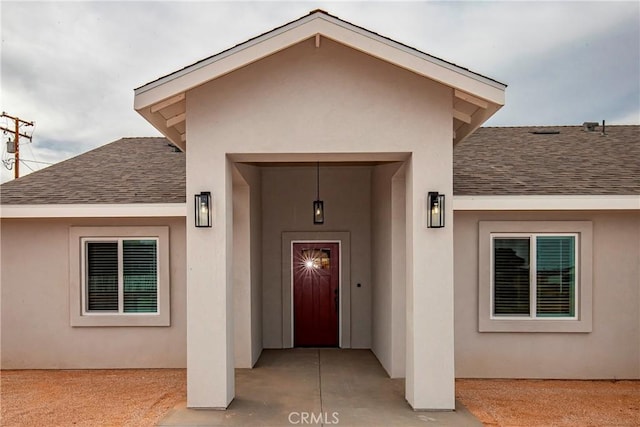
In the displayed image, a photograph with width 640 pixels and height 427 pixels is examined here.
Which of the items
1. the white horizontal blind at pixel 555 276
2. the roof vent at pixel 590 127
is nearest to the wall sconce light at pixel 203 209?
the white horizontal blind at pixel 555 276

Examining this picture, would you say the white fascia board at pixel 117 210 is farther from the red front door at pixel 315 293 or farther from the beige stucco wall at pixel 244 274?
the red front door at pixel 315 293

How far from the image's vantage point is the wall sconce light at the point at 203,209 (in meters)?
4.83

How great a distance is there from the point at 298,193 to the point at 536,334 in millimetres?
4889

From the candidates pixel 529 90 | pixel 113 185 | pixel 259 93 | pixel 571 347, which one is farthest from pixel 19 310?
pixel 529 90

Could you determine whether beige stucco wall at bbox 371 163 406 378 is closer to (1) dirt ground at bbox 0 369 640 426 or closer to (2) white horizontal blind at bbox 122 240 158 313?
(1) dirt ground at bbox 0 369 640 426

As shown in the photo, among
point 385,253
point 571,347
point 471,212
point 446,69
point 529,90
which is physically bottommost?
point 571,347

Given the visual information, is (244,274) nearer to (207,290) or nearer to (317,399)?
(207,290)

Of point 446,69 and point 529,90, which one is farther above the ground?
point 529,90

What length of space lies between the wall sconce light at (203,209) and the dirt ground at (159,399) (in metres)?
2.35

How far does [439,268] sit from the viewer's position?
4.93m

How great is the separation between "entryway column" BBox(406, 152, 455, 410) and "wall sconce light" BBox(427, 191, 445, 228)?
7cm

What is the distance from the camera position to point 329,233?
27.1 feet

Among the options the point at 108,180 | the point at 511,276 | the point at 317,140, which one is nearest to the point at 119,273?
the point at 108,180

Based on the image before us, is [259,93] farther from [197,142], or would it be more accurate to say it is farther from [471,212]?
[471,212]
